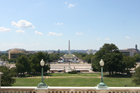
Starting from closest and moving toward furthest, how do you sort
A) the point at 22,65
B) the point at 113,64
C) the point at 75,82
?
the point at 75,82 → the point at 113,64 → the point at 22,65

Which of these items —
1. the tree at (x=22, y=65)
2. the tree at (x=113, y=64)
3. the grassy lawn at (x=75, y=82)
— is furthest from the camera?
the tree at (x=22, y=65)

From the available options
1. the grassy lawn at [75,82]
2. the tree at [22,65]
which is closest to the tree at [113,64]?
the grassy lawn at [75,82]

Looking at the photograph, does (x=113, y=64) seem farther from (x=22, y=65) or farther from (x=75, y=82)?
(x=22, y=65)

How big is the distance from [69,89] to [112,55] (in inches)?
1742

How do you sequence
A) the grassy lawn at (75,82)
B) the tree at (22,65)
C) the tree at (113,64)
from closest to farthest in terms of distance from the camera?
the grassy lawn at (75,82), the tree at (113,64), the tree at (22,65)

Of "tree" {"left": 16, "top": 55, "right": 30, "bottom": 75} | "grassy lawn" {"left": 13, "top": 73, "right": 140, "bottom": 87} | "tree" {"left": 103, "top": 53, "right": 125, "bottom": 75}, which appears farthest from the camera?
"tree" {"left": 16, "top": 55, "right": 30, "bottom": 75}

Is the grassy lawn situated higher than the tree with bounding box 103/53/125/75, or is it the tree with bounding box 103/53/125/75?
the tree with bounding box 103/53/125/75

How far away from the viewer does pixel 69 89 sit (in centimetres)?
979

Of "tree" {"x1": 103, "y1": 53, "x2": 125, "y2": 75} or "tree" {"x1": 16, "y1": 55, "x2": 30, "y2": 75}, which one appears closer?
"tree" {"x1": 103, "y1": 53, "x2": 125, "y2": 75}

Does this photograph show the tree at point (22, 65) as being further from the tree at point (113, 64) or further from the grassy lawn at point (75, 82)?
→ the tree at point (113, 64)

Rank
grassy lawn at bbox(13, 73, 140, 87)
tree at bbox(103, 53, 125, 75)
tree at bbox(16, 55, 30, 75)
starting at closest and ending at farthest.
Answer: grassy lawn at bbox(13, 73, 140, 87), tree at bbox(103, 53, 125, 75), tree at bbox(16, 55, 30, 75)

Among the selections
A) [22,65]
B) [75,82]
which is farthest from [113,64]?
[22,65]

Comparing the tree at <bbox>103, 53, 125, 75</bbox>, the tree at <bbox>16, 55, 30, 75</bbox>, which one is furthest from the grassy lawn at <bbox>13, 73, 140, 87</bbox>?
the tree at <bbox>16, 55, 30, 75</bbox>

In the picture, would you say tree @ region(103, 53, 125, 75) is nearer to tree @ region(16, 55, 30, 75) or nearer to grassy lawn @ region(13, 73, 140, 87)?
grassy lawn @ region(13, 73, 140, 87)
